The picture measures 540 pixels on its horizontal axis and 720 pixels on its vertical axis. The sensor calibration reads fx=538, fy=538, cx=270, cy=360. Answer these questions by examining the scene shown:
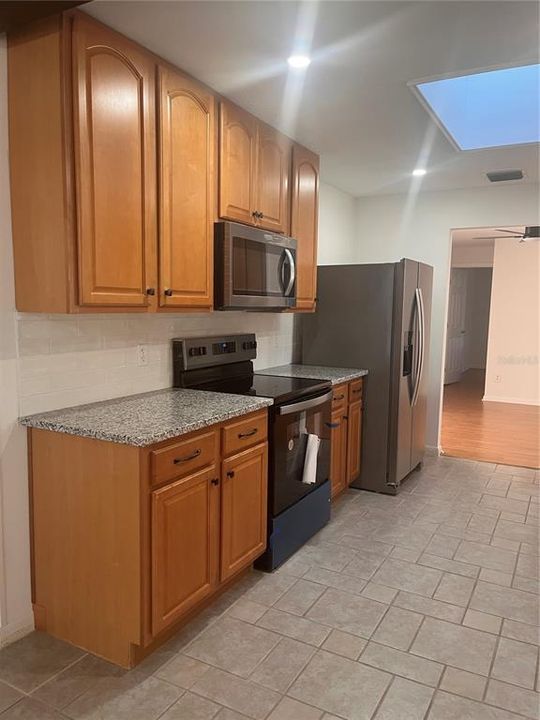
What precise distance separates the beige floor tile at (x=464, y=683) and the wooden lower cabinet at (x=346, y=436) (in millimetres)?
1558

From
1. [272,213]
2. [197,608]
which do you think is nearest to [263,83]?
[272,213]

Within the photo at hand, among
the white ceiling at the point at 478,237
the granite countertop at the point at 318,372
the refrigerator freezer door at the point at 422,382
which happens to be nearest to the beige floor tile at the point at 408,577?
the granite countertop at the point at 318,372

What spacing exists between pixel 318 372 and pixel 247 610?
1.81 m

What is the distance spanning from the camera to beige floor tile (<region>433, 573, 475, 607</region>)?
2.63 metres

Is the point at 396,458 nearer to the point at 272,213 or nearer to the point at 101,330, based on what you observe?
the point at 272,213

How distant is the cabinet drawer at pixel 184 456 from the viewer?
1994mm

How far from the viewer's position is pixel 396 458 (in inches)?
157

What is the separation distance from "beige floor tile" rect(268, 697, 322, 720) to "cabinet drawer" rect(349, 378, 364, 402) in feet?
7.21

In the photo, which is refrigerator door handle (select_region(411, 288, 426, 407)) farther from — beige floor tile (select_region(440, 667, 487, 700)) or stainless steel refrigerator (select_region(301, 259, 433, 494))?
beige floor tile (select_region(440, 667, 487, 700))

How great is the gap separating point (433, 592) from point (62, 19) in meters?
2.95

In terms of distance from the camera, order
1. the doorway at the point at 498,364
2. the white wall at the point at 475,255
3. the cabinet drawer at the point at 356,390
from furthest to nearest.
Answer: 1. the white wall at the point at 475,255
2. the doorway at the point at 498,364
3. the cabinet drawer at the point at 356,390

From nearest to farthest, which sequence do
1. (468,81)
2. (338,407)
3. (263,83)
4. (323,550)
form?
(263,83) < (468,81) < (323,550) < (338,407)

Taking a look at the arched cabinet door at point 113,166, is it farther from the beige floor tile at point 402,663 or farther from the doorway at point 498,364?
the doorway at point 498,364

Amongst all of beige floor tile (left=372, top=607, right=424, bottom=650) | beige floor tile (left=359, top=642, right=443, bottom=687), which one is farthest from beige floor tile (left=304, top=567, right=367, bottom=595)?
beige floor tile (left=359, top=642, right=443, bottom=687)
